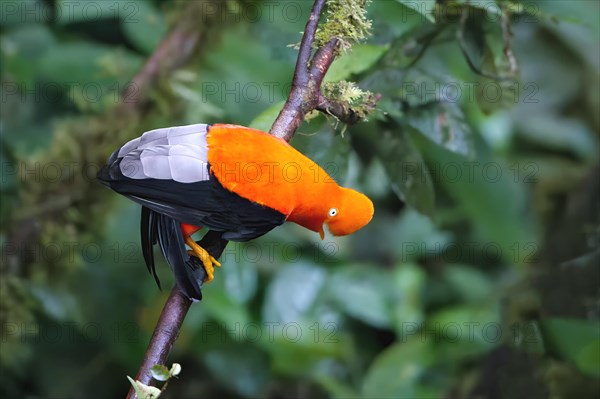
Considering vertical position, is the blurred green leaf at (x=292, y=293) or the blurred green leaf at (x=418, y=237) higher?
the blurred green leaf at (x=418, y=237)

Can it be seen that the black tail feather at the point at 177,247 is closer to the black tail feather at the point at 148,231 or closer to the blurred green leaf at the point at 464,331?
the black tail feather at the point at 148,231

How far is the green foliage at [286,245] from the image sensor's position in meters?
1.66

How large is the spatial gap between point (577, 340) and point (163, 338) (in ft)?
3.53

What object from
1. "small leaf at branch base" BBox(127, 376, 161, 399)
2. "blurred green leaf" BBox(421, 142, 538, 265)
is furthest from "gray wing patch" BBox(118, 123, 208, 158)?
"blurred green leaf" BBox(421, 142, 538, 265)

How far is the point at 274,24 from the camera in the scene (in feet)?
6.05

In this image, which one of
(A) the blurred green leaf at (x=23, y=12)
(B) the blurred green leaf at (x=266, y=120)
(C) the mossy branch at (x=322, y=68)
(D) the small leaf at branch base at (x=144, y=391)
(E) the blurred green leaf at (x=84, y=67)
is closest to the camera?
(D) the small leaf at branch base at (x=144, y=391)

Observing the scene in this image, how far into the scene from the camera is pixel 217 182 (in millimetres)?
1094

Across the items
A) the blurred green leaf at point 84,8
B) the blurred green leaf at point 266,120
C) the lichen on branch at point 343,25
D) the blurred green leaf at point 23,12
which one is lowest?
the blurred green leaf at point 23,12

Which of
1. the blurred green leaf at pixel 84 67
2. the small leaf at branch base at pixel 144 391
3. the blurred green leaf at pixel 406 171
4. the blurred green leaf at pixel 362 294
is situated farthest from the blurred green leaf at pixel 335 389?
the small leaf at branch base at pixel 144 391

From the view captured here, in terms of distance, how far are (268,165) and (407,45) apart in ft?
2.25

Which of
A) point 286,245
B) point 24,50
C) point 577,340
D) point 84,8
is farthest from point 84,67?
point 577,340

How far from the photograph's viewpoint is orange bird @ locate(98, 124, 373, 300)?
108 centimetres

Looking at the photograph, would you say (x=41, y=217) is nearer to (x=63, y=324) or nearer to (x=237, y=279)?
(x=63, y=324)

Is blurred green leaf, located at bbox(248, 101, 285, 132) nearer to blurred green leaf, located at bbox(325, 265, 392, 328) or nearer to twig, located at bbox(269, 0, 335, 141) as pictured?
twig, located at bbox(269, 0, 335, 141)
